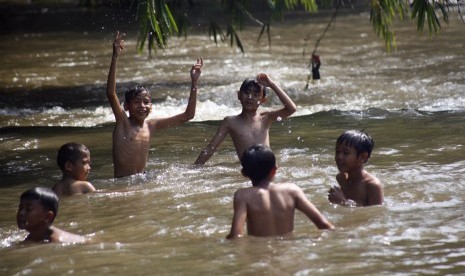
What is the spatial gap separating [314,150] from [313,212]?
3460 millimetres

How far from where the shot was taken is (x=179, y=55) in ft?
61.6

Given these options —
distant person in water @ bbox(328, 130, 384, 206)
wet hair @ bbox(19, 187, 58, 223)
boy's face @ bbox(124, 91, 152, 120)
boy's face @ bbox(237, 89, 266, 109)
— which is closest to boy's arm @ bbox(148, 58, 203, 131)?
boy's face @ bbox(124, 91, 152, 120)

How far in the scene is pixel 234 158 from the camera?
9594mm

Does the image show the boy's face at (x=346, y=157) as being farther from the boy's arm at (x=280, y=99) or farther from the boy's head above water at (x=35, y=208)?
the boy's head above water at (x=35, y=208)

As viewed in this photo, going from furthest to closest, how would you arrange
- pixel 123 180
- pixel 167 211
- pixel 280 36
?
pixel 280 36 → pixel 123 180 → pixel 167 211

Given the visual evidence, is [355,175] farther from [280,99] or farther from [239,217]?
[280,99]

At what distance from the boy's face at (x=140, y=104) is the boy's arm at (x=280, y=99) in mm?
1016

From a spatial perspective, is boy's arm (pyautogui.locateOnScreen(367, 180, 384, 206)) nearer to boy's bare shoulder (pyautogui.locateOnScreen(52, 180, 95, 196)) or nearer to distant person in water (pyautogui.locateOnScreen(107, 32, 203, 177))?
distant person in water (pyautogui.locateOnScreen(107, 32, 203, 177))

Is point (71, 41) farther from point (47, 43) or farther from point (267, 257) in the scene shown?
point (267, 257)

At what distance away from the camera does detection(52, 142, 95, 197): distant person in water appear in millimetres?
7820

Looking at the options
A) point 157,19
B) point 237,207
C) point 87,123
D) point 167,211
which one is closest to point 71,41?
point 87,123

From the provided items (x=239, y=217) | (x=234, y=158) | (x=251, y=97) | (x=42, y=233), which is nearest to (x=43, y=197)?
(x=42, y=233)

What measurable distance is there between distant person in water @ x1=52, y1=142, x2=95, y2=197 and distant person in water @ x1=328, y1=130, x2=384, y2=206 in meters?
Answer: 2.10

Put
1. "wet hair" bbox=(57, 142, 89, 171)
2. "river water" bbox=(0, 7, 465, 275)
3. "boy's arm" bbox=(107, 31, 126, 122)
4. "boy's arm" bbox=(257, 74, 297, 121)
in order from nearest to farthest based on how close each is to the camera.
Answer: "river water" bbox=(0, 7, 465, 275), "wet hair" bbox=(57, 142, 89, 171), "boy's arm" bbox=(107, 31, 126, 122), "boy's arm" bbox=(257, 74, 297, 121)
